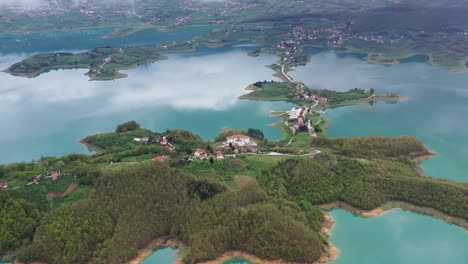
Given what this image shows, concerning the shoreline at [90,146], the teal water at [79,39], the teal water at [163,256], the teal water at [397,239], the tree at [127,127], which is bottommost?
the teal water at [79,39]

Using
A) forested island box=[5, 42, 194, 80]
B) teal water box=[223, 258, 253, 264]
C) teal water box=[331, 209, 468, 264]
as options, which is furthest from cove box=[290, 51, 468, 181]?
forested island box=[5, 42, 194, 80]

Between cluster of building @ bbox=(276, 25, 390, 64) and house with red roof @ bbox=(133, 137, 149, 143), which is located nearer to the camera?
house with red roof @ bbox=(133, 137, 149, 143)

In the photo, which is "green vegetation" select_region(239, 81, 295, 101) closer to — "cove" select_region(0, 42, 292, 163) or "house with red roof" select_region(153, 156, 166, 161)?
"cove" select_region(0, 42, 292, 163)

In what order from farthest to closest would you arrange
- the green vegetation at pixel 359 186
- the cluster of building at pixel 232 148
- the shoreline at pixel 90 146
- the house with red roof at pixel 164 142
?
the shoreline at pixel 90 146 < the house with red roof at pixel 164 142 < the cluster of building at pixel 232 148 < the green vegetation at pixel 359 186

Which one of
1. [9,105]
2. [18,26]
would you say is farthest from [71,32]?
[9,105]

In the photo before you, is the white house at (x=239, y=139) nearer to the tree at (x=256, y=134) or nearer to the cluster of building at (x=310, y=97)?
the tree at (x=256, y=134)

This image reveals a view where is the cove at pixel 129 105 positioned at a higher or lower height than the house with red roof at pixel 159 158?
lower

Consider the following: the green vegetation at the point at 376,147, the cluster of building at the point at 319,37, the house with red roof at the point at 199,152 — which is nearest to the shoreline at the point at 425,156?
the green vegetation at the point at 376,147

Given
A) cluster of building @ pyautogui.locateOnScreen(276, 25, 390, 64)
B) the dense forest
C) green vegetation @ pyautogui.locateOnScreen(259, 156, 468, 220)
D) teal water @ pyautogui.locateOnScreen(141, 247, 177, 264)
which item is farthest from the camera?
cluster of building @ pyautogui.locateOnScreen(276, 25, 390, 64)
